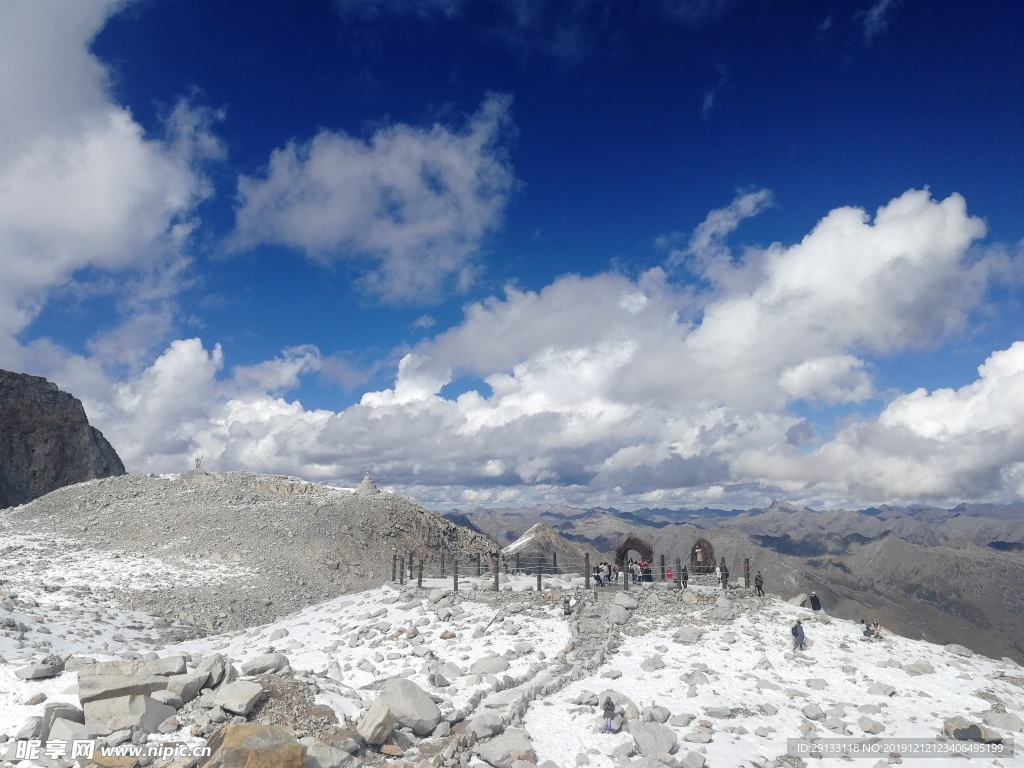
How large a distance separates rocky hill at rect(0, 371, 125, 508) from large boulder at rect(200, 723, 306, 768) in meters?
104

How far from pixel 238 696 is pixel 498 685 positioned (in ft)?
25.3

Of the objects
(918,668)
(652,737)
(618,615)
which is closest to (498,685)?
(652,737)

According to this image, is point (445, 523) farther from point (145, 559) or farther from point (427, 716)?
point (427, 716)

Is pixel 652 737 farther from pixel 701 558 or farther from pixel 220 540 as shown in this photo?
pixel 220 540

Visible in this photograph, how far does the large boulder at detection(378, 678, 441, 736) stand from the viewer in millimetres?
14383

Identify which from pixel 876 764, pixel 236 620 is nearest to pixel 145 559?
pixel 236 620

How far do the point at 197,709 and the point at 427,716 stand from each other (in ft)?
16.9

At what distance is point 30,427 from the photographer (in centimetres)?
9538

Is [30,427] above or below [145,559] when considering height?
above

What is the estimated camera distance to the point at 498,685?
710 inches

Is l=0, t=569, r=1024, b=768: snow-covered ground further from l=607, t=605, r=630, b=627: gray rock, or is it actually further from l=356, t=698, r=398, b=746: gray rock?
l=356, t=698, r=398, b=746: gray rock

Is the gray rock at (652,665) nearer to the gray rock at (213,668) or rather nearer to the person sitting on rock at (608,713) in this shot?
the person sitting on rock at (608,713)

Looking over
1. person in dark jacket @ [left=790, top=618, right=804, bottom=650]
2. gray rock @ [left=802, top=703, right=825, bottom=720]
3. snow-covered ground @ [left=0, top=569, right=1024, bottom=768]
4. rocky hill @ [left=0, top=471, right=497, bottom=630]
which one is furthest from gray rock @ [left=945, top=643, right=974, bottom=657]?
rocky hill @ [left=0, top=471, right=497, bottom=630]

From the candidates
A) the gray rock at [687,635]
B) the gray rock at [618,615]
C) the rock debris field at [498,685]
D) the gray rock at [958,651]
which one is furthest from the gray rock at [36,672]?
the gray rock at [958,651]
